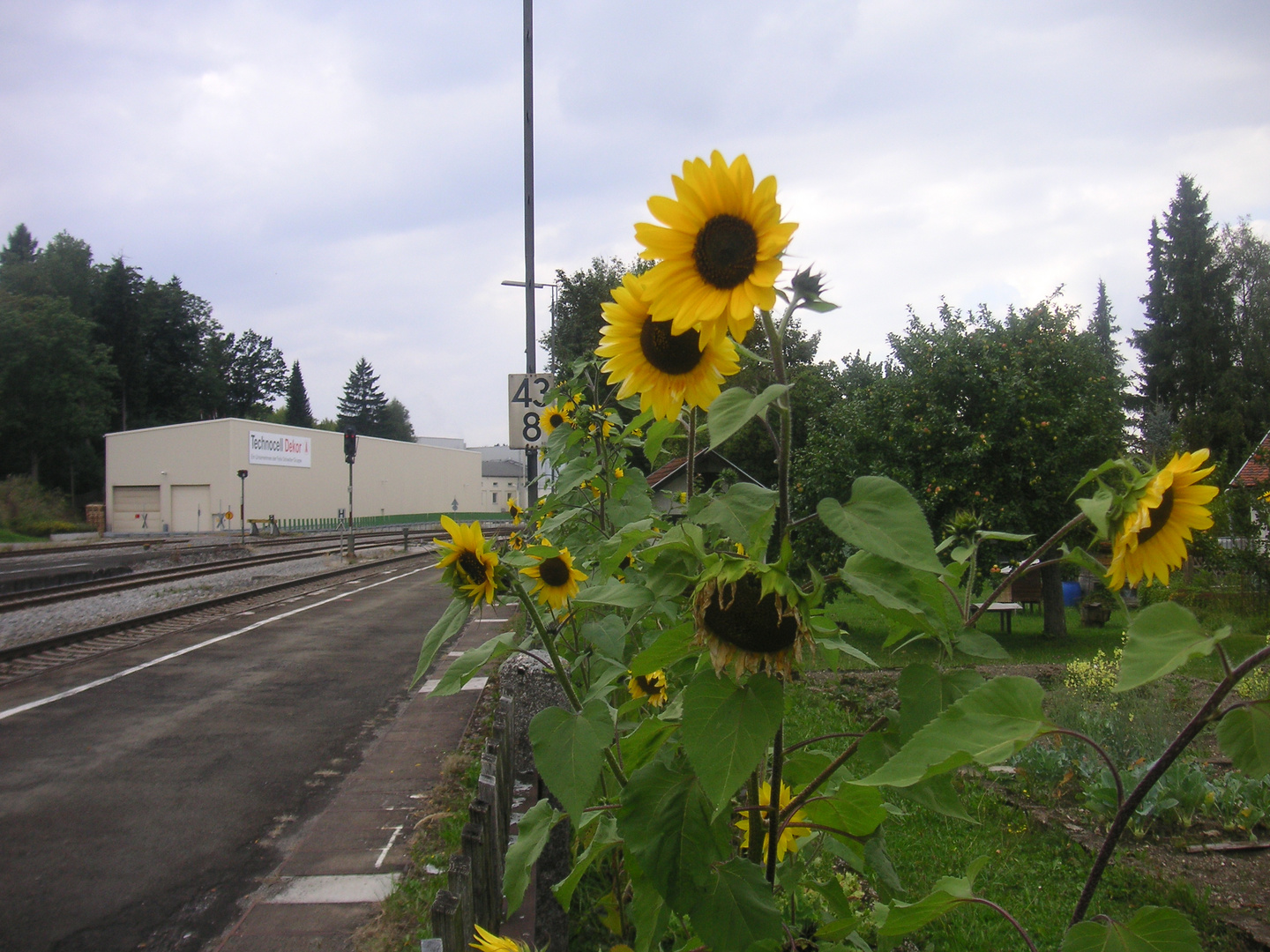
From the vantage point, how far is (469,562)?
5.71 feet

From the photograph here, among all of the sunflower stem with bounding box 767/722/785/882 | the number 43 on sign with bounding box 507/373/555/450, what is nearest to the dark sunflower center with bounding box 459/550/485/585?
the sunflower stem with bounding box 767/722/785/882

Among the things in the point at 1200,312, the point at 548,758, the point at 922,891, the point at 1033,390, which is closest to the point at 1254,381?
the point at 1200,312

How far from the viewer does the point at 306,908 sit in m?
3.74

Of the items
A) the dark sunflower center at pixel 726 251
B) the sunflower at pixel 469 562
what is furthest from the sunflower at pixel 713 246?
the sunflower at pixel 469 562

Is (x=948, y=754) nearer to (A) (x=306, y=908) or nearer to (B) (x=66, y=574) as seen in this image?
(A) (x=306, y=908)

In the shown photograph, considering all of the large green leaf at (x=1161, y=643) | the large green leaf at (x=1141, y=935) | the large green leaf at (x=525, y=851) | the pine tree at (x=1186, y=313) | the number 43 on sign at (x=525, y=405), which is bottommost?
the large green leaf at (x=525, y=851)

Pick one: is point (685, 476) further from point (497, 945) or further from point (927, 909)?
point (927, 909)

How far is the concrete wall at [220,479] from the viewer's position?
139 ft

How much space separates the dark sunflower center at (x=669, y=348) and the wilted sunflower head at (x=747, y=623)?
37 centimetres

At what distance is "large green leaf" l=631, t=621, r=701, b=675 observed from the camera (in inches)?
39.2

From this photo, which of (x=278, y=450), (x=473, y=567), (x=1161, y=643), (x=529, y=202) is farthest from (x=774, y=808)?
(x=278, y=450)

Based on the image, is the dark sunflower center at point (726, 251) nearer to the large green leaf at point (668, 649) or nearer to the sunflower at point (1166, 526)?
the large green leaf at point (668, 649)

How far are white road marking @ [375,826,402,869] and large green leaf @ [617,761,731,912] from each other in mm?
3619

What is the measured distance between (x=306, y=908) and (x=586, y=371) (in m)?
2.80
